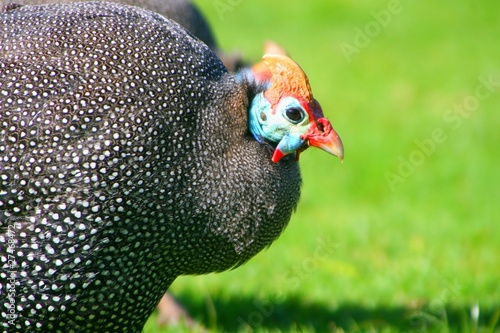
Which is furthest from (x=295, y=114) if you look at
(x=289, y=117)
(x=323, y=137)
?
(x=323, y=137)

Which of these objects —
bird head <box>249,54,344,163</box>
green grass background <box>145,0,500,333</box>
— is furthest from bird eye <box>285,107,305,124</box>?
green grass background <box>145,0,500,333</box>

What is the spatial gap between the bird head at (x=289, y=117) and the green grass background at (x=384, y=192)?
1304mm

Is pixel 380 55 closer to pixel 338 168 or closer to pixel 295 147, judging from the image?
pixel 338 168

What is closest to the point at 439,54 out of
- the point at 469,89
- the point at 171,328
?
the point at 469,89

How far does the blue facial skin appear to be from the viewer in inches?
118

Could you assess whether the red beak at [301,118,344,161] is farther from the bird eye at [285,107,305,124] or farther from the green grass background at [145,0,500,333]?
the green grass background at [145,0,500,333]

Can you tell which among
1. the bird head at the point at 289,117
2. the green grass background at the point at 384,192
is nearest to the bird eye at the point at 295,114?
the bird head at the point at 289,117

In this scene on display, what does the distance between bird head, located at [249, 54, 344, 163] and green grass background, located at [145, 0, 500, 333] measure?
4.28ft

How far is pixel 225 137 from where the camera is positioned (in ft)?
9.70

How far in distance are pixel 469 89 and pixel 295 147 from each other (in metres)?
7.09

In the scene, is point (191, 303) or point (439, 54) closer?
point (191, 303)

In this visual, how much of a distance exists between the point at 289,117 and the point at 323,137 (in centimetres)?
15

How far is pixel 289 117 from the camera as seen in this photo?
3006 mm

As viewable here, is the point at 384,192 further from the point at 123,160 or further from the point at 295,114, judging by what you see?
the point at 123,160
